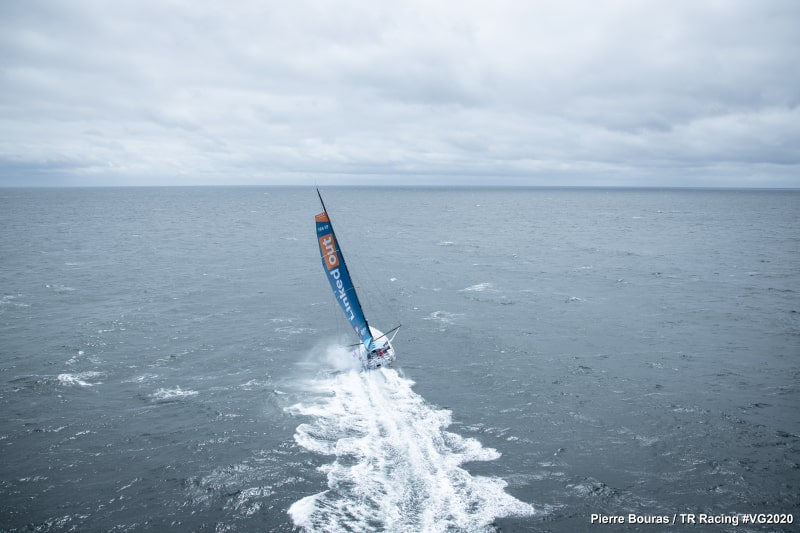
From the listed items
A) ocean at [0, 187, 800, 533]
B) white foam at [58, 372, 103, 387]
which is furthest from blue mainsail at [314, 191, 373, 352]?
white foam at [58, 372, 103, 387]

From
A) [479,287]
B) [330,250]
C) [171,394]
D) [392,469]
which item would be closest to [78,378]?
[171,394]

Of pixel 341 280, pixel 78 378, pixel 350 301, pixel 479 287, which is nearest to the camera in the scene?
pixel 78 378

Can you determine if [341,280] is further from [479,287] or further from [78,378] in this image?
[479,287]

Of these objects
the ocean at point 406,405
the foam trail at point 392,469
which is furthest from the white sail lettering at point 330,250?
the foam trail at point 392,469

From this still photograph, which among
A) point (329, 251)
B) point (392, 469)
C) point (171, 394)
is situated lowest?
point (392, 469)

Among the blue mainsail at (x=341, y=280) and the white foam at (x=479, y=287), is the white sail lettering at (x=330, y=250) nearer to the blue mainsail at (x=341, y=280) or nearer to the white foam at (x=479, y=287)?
the blue mainsail at (x=341, y=280)

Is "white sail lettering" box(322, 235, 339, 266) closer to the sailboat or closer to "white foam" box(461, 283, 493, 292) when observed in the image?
the sailboat
